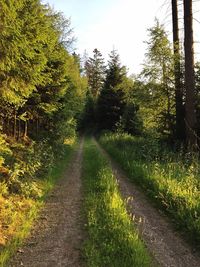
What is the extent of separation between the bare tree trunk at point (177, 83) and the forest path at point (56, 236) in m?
7.78

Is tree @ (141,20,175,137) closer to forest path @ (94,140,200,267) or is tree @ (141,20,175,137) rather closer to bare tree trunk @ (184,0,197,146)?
bare tree trunk @ (184,0,197,146)

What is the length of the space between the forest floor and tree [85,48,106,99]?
263ft

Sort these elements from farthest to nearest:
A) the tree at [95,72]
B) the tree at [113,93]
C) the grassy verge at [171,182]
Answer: the tree at [95,72]
the tree at [113,93]
the grassy verge at [171,182]

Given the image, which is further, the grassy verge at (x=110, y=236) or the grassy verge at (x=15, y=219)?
the grassy verge at (x=15, y=219)

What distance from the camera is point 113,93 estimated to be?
1624 inches

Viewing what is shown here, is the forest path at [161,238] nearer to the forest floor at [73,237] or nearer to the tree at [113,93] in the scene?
the forest floor at [73,237]

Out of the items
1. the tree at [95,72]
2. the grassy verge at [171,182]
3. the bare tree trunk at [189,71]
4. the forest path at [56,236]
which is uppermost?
the tree at [95,72]

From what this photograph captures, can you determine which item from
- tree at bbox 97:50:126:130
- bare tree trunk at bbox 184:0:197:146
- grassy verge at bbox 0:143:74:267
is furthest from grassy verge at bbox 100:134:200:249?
tree at bbox 97:50:126:130

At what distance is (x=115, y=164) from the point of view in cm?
1745

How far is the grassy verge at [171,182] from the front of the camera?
7.97 meters

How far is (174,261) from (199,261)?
466 mm

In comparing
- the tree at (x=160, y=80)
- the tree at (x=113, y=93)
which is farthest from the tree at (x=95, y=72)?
the tree at (x=160, y=80)

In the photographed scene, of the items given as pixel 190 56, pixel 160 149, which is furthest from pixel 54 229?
pixel 190 56

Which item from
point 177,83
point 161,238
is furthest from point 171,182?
point 177,83
